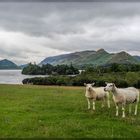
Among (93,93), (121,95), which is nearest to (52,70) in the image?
→ (93,93)

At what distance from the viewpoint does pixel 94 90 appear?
23.9m

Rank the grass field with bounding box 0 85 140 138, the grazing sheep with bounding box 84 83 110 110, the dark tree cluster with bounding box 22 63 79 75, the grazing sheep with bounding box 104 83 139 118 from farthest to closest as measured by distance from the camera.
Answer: the dark tree cluster with bounding box 22 63 79 75 → the grazing sheep with bounding box 84 83 110 110 → the grazing sheep with bounding box 104 83 139 118 → the grass field with bounding box 0 85 140 138

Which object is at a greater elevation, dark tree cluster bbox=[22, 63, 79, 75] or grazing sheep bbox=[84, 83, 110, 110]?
dark tree cluster bbox=[22, 63, 79, 75]

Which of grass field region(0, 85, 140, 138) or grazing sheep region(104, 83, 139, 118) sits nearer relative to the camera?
grass field region(0, 85, 140, 138)

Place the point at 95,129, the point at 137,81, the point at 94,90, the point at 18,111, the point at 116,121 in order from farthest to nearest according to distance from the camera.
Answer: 1. the point at 137,81
2. the point at 94,90
3. the point at 18,111
4. the point at 116,121
5. the point at 95,129

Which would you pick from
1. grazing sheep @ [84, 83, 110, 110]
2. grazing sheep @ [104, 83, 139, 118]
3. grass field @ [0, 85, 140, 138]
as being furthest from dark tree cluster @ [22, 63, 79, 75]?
grass field @ [0, 85, 140, 138]

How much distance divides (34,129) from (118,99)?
259 inches

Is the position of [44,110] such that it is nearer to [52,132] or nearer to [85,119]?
[85,119]

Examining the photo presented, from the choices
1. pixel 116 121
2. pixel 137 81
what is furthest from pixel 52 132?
pixel 137 81

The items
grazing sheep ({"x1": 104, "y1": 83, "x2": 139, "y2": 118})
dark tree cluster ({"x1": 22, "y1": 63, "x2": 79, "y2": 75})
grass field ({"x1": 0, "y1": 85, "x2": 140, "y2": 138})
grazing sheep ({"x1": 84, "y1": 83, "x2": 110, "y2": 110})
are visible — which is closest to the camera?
grass field ({"x1": 0, "y1": 85, "x2": 140, "y2": 138})

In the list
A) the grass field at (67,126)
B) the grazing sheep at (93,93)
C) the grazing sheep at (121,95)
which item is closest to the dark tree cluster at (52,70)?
the grazing sheep at (93,93)

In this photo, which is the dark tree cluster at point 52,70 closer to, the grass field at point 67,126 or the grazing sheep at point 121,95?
the grazing sheep at point 121,95

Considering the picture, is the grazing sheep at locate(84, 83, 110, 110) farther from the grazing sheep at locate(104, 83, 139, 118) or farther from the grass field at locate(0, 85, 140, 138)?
the grass field at locate(0, 85, 140, 138)

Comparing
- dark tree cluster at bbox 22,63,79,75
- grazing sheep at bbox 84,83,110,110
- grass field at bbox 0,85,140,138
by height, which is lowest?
grass field at bbox 0,85,140,138
